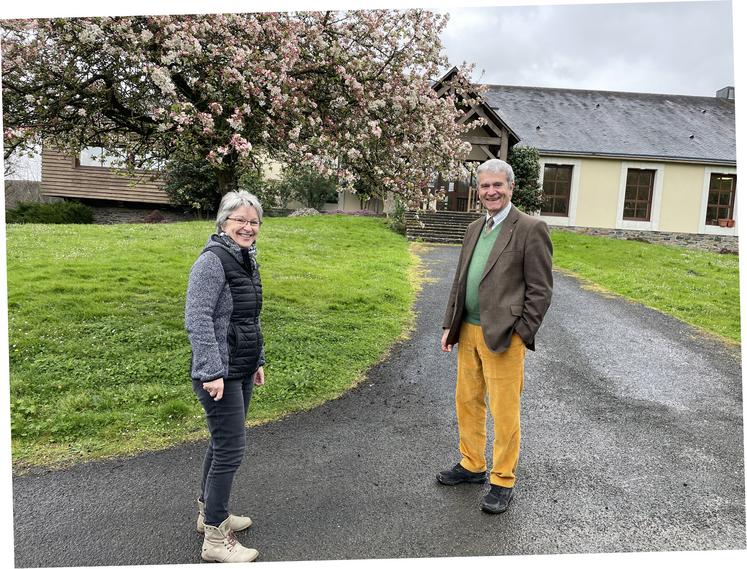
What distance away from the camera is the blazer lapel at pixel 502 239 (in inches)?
140

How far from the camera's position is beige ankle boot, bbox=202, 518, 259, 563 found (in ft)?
9.69

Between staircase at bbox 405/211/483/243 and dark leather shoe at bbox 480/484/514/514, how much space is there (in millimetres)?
15987

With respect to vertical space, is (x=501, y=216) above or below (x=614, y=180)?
below

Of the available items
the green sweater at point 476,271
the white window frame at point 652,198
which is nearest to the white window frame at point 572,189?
the white window frame at point 652,198

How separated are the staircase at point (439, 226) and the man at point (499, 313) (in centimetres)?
1553

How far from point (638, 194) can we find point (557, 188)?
12.2ft

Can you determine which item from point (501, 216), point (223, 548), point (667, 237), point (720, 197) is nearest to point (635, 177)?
point (667, 237)

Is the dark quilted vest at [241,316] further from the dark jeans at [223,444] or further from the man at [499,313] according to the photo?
the man at [499,313]

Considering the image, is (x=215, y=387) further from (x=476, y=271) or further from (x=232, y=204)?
(x=476, y=271)

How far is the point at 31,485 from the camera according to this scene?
146 inches

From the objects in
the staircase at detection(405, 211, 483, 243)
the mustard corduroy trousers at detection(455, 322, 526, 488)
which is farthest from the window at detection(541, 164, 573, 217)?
the mustard corduroy trousers at detection(455, 322, 526, 488)

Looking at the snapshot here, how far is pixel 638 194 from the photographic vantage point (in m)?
24.3

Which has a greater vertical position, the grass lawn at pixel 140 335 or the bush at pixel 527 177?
the bush at pixel 527 177

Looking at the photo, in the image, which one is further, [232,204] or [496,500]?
[496,500]
